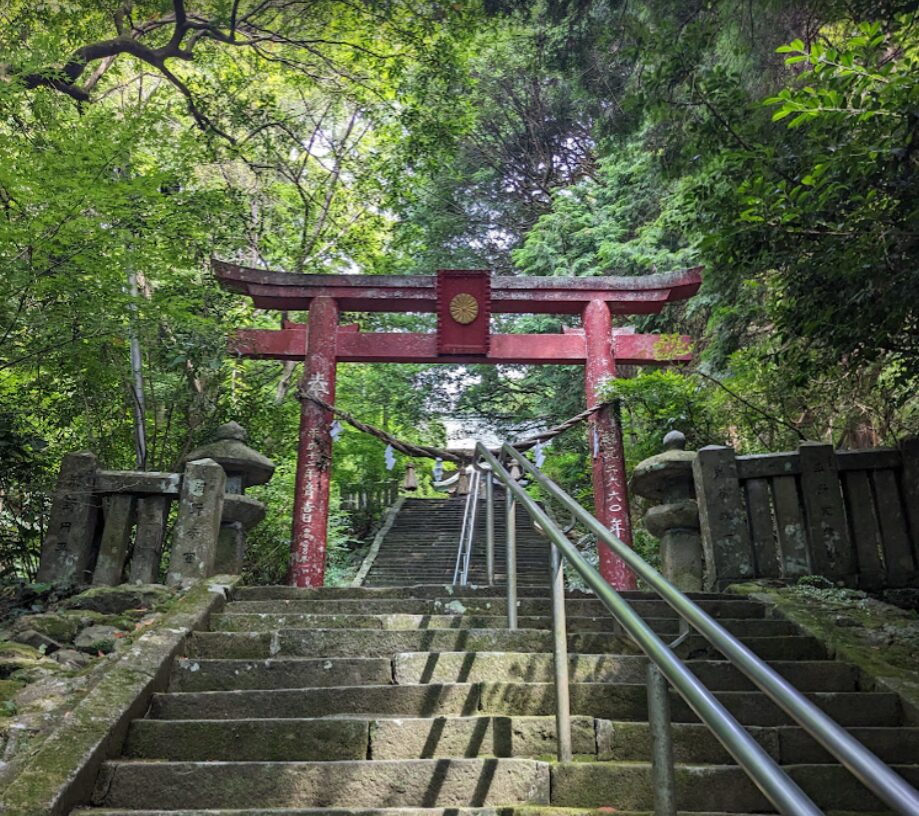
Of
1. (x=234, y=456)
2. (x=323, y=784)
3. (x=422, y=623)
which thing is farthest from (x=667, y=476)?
(x=323, y=784)

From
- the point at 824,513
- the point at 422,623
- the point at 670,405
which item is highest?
the point at 670,405

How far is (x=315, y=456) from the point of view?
27.8ft

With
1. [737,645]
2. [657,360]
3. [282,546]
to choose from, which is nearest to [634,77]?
[657,360]

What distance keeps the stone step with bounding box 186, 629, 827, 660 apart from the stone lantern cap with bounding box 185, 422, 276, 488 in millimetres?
2208

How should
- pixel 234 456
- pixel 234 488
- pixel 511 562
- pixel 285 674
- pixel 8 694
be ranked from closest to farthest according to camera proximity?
pixel 8 694 → pixel 285 674 → pixel 511 562 → pixel 234 456 → pixel 234 488

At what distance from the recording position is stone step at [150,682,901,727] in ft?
10.6

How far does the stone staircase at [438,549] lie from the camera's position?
10.8 metres

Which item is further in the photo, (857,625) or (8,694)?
(857,625)

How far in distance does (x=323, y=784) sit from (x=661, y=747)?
136 cm

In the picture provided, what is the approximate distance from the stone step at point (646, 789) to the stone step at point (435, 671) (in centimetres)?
82

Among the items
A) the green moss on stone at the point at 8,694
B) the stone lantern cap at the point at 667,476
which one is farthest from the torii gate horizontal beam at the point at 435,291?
the green moss on stone at the point at 8,694

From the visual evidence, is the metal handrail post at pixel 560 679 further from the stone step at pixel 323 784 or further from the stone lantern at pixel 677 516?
the stone lantern at pixel 677 516

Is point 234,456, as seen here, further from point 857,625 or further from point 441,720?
point 857,625

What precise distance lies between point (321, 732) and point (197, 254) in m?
6.64
